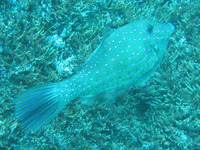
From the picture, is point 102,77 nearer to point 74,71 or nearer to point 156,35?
point 74,71

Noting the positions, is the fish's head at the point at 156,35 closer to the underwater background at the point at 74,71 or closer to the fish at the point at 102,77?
the fish at the point at 102,77

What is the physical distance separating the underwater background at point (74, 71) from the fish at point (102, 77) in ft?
2.95

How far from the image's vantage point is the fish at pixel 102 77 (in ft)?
8.66

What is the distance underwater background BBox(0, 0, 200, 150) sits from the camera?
3.51 meters

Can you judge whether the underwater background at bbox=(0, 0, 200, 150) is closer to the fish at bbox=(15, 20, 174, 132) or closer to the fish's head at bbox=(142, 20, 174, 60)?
the fish at bbox=(15, 20, 174, 132)

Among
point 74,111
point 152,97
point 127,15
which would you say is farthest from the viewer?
point 127,15

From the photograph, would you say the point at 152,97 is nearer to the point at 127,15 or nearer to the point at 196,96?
the point at 196,96

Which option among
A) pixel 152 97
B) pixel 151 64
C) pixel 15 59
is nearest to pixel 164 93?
pixel 152 97

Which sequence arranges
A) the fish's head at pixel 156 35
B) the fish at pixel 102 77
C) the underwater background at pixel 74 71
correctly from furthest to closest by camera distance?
the underwater background at pixel 74 71, the fish's head at pixel 156 35, the fish at pixel 102 77

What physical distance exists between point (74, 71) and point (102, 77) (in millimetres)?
1067

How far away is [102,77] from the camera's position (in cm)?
297

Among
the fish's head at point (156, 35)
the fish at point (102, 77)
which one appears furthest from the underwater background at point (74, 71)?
the fish's head at point (156, 35)

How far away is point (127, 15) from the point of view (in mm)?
5129

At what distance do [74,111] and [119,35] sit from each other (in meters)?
2.19
